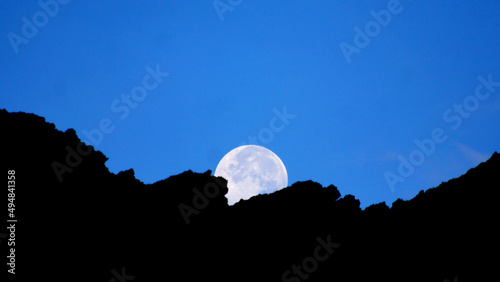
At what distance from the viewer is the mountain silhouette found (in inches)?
726

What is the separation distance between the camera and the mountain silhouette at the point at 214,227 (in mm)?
18438

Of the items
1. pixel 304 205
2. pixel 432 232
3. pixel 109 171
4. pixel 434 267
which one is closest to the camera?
pixel 434 267

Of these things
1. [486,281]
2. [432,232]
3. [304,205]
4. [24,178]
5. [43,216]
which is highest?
[24,178]

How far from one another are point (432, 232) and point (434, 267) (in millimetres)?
2331

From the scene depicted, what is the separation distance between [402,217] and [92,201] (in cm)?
2083

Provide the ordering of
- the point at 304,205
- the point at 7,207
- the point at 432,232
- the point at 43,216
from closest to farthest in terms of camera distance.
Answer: the point at 7,207 → the point at 43,216 → the point at 432,232 → the point at 304,205

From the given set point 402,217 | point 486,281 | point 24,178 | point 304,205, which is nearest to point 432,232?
point 402,217

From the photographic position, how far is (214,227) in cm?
2400

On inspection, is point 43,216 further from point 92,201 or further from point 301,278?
point 301,278

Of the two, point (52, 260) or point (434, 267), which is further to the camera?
point (434, 267)

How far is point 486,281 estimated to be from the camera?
17.7m

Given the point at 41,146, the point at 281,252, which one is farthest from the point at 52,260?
the point at 281,252

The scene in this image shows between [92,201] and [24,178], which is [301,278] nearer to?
[92,201]

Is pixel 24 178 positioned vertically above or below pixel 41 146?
below
